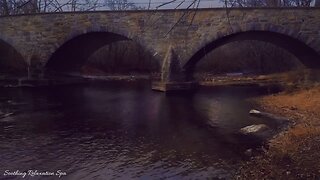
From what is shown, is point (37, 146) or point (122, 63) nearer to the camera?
point (37, 146)

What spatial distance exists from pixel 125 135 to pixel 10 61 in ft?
77.0

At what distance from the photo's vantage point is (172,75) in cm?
2547

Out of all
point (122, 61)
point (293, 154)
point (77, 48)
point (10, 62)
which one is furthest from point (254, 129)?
point (10, 62)

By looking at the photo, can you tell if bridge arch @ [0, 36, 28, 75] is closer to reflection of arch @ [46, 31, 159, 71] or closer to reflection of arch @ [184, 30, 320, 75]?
reflection of arch @ [46, 31, 159, 71]

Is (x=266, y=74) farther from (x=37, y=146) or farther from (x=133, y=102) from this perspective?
(x=37, y=146)

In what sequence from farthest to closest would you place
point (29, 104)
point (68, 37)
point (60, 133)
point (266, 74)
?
point (266, 74), point (68, 37), point (29, 104), point (60, 133)

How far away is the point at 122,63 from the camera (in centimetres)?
3778

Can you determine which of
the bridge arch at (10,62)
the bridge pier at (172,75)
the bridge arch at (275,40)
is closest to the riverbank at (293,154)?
the bridge arch at (275,40)

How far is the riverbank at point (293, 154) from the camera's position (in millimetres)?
9203

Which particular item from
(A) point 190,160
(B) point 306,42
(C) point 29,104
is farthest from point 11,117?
(B) point 306,42

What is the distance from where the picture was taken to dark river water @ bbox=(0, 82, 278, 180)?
10.3 meters

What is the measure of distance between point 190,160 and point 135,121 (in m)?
5.48

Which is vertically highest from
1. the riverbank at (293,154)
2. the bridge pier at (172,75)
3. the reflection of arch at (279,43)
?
the reflection of arch at (279,43)

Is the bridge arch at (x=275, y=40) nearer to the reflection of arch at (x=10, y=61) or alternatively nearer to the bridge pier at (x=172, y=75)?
the bridge pier at (x=172, y=75)
